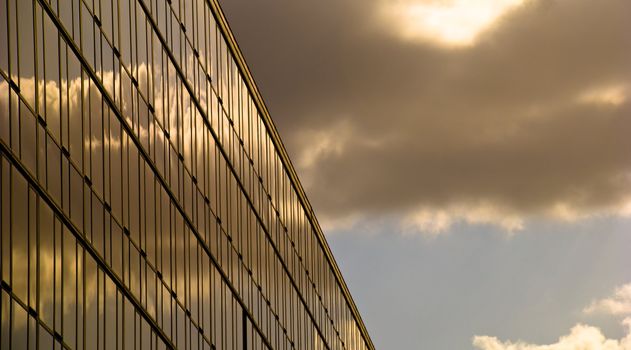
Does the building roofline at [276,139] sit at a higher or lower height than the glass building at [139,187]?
higher

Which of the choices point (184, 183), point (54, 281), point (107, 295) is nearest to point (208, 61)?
point (184, 183)

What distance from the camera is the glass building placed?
39094mm

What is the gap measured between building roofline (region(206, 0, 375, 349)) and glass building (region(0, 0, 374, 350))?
207mm

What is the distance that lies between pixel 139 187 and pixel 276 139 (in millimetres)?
31727

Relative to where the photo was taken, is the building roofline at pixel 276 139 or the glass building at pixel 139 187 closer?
the glass building at pixel 139 187

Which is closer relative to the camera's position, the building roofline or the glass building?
the glass building

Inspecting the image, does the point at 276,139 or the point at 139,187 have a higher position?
the point at 276,139

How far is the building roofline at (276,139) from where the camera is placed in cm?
7081

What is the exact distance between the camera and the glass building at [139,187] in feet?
128

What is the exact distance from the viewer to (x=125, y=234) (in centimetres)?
4941

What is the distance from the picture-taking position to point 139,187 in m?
52.1

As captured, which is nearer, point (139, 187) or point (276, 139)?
point (139, 187)

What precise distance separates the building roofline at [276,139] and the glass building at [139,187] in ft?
0.68

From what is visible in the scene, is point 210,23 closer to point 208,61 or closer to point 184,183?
point 208,61
